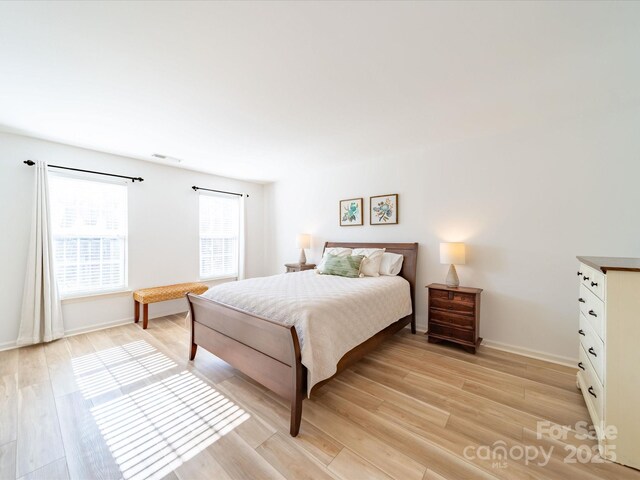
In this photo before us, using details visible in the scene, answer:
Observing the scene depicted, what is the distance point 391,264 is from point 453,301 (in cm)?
87

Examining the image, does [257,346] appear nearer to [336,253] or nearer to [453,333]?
[336,253]

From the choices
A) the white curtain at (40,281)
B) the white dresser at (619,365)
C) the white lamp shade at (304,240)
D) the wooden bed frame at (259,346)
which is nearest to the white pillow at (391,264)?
the wooden bed frame at (259,346)

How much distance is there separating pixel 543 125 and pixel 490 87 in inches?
45.4

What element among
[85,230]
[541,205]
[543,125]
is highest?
[543,125]

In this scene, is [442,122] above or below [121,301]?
above

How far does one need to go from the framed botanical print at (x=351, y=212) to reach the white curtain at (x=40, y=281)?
3.84m

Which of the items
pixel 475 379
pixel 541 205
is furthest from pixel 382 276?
pixel 541 205

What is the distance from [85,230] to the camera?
3.35 metres

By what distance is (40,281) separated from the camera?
9.61ft

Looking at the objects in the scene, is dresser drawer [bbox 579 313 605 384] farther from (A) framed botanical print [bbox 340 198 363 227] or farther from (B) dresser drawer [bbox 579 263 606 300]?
(A) framed botanical print [bbox 340 198 363 227]

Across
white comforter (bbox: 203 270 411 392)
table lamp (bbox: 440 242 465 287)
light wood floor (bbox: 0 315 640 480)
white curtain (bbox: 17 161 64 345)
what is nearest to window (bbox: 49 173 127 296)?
white curtain (bbox: 17 161 64 345)

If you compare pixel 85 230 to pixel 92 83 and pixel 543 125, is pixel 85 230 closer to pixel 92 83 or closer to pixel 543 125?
pixel 92 83

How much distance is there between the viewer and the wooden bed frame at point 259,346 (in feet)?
5.33

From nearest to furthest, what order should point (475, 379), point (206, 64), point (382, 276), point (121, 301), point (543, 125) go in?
point (206, 64) → point (475, 379) → point (543, 125) → point (382, 276) → point (121, 301)
